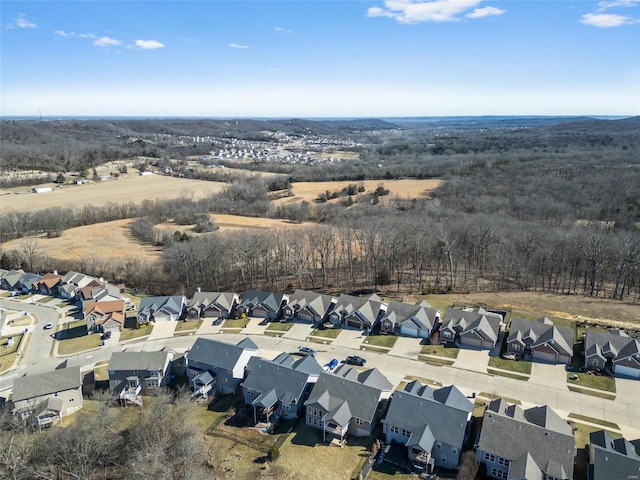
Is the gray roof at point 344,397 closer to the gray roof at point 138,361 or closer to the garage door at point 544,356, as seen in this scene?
the gray roof at point 138,361

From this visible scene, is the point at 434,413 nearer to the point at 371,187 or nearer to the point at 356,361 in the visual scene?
the point at 356,361

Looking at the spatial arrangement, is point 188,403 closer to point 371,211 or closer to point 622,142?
point 371,211

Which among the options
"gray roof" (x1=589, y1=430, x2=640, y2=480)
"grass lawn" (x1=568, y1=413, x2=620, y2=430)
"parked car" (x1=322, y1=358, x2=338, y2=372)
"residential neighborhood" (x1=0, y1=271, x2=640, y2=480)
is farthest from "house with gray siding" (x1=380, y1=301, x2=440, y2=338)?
"gray roof" (x1=589, y1=430, x2=640, y2=480)

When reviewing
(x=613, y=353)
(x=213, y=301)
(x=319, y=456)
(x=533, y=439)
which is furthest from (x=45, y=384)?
(x=613, y=353)

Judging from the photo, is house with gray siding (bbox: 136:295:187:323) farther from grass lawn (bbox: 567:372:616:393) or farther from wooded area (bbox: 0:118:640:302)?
grass lawn (bbox: 567:372:616:393)

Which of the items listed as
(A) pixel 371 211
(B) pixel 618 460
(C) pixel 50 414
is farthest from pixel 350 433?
(A) pixel 371 211

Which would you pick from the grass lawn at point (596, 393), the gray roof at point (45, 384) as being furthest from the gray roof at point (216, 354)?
the grass lawn at point (596, 393)

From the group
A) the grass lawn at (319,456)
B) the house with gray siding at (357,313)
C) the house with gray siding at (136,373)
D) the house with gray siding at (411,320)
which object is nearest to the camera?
the grass lawn at (319,456)
